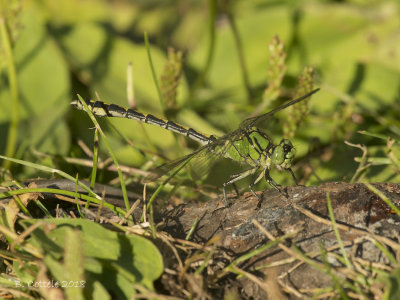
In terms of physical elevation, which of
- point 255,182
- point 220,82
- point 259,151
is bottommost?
point 255,182

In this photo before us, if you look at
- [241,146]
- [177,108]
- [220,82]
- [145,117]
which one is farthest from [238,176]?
[220,82]

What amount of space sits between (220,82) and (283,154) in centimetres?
192

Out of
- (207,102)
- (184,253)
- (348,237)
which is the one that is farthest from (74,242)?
(207,102)

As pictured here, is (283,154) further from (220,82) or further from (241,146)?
(220,82)

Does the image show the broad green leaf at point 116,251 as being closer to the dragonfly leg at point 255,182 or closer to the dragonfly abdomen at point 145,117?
the dragonfly leg at point 255,182

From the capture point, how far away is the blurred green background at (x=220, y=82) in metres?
3.56

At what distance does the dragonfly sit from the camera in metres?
3.05

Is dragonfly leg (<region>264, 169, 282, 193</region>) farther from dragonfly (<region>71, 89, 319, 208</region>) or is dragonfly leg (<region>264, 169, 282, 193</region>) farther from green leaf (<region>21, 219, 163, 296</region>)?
green leaf (<region>21, 219, 163, 296</region>)

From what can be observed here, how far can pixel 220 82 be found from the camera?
480 cm

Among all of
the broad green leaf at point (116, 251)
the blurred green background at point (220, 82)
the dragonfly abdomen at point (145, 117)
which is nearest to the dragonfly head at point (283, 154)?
the blurred green background at point (220, 82)

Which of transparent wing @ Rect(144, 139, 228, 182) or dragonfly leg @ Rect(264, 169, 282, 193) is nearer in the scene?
dragonfly leg @ Rect(264, 169, 282, 193)

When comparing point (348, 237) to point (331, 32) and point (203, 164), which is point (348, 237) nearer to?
point (203, 164)

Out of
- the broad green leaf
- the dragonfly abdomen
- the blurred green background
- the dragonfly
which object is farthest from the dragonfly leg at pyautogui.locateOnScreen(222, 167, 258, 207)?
the broad green leaf

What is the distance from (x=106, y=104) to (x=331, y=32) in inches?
99.6
